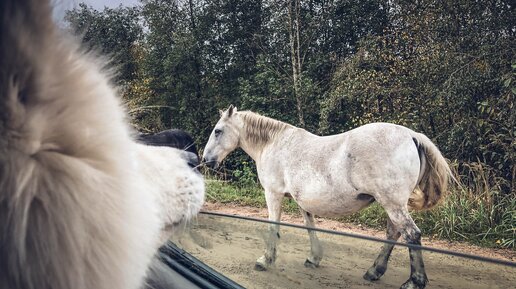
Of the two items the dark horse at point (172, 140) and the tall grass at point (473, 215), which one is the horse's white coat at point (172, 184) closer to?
the dark horse at point (172, 140)

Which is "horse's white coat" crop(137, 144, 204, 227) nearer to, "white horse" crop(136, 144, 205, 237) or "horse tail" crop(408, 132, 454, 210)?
"white horse" crop(136, 144, 205, 237)

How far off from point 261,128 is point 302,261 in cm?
416

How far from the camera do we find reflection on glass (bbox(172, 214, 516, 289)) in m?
0.89

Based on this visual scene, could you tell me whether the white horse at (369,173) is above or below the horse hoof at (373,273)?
below

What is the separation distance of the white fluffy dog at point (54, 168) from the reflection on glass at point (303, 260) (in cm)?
58

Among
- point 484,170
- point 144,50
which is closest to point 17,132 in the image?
point 484,170

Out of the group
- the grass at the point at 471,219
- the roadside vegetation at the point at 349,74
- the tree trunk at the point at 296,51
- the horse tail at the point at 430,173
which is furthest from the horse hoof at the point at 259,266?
the tree trunk at the point at 296,51

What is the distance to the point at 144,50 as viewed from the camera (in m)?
17.2


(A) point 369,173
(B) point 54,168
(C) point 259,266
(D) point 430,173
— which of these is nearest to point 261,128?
(A) point 369,173

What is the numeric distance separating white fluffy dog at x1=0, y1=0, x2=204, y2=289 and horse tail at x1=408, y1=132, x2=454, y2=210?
161 inches

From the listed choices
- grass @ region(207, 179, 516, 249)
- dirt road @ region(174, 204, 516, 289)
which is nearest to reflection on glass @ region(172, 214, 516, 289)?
dirt road @ region(174, 204, 516, 289)

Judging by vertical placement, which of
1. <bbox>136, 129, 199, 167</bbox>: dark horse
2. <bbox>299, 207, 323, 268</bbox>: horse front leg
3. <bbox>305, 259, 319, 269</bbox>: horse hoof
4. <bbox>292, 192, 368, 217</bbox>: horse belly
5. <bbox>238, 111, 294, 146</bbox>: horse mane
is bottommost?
<bbox>292, 192, 368, 217</bbox>: horse belly

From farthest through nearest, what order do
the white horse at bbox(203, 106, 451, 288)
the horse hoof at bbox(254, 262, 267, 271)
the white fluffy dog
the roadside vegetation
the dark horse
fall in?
the roadside vegetation, the white horse at bbox(203, 106, 451, 288), the dark horse, the horse hoof at bbox(254, 262, 267, 271), the white fluffy dog

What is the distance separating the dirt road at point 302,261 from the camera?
2.92ft
